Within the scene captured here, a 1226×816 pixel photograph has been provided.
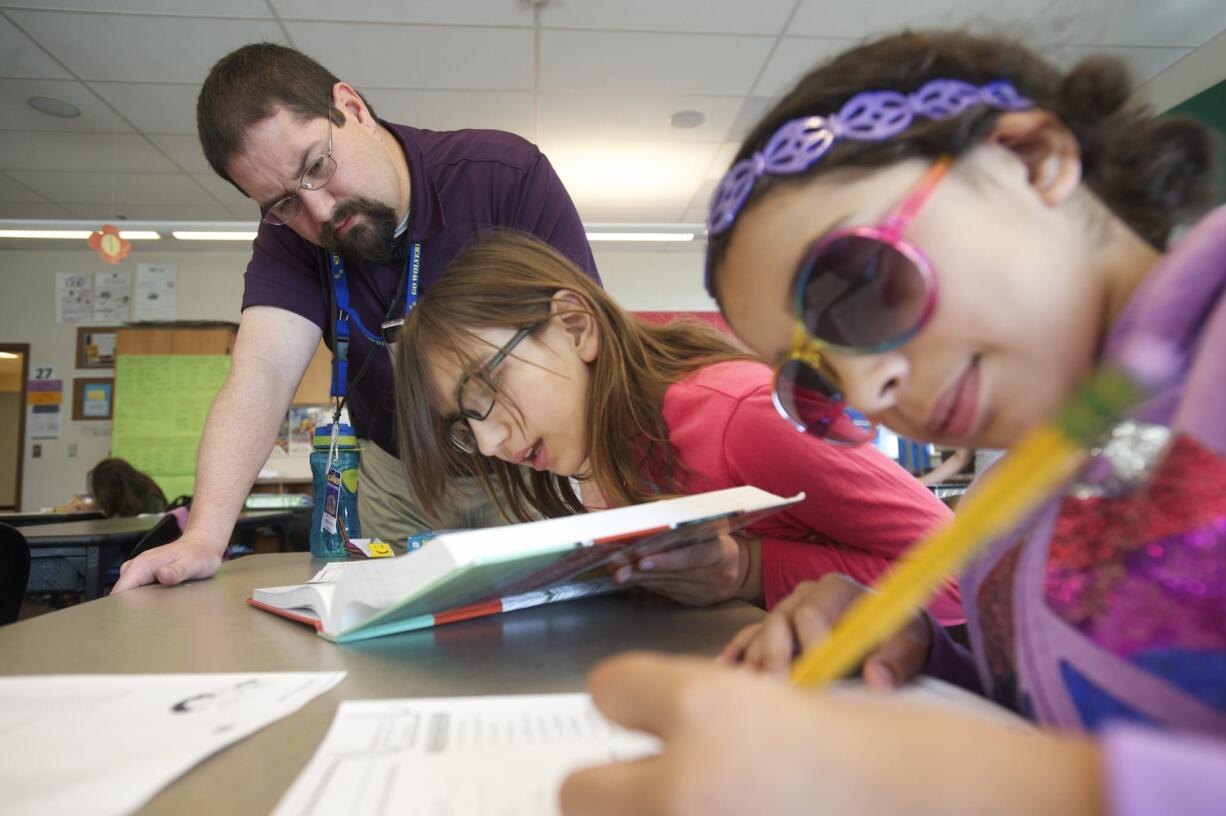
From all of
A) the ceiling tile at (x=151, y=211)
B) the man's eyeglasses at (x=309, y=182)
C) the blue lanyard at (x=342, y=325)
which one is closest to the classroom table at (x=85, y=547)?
the blue lanyard at (x=342, y=325)

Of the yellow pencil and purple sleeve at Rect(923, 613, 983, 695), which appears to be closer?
the yellow pencil

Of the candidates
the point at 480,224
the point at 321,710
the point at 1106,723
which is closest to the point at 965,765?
the point at 1106,723

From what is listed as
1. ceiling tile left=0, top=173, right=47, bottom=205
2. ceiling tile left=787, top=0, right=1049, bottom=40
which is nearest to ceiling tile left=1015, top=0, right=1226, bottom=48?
ceiling tile left=787, top=0, right=1049, bottom=40

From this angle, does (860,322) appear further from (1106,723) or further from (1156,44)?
(1156,44)

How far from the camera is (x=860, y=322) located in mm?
476

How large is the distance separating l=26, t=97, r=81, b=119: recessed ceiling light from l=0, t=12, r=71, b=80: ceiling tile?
0.71 ft

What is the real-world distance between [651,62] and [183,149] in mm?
2648

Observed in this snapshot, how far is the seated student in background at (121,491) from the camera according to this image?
3.74 m

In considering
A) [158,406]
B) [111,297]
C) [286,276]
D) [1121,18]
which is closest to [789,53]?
[1121,18]

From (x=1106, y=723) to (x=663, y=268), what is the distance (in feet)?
20.4

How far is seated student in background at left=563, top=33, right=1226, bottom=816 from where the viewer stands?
0.22 metres

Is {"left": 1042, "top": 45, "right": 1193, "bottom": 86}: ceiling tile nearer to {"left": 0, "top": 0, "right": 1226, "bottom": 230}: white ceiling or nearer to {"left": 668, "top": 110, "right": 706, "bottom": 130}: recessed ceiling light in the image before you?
{"left": 0, "top": 0, "right": 1226, "bottom": 230}: white ceiling

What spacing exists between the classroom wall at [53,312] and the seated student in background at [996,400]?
5381mm

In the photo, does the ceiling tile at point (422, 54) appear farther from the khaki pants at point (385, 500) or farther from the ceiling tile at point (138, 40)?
the khaki pants at point (385, 500)
